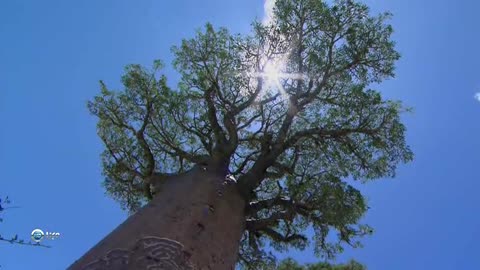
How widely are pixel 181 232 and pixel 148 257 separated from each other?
28.1 inches

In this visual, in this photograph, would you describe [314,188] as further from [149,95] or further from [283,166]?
[149,95]

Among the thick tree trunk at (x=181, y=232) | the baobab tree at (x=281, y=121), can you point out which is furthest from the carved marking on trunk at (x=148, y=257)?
the baobab tree at (x=281, y=121)

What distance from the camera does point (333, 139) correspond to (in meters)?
9.11

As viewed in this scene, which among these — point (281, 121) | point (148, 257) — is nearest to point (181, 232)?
point (148, 257)

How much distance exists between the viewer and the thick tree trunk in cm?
470

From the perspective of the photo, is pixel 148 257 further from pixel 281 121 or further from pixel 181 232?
pixel 281 121

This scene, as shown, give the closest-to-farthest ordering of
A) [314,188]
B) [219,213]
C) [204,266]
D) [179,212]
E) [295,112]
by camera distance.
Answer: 1. [204,266]
2. [179,212]
3. [219,213]
4. [314,188]
5. [295,112]

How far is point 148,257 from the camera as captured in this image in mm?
4648

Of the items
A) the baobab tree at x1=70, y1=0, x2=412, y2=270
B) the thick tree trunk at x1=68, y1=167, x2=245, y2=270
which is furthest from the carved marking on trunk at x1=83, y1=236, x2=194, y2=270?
the baobab tree at x1=70, y1=0, x2=412, y2=270

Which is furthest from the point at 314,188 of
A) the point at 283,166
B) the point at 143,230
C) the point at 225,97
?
the point at 143,230

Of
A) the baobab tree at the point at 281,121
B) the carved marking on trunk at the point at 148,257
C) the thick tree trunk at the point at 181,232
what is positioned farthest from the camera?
the baobab tree at the point at 281,121

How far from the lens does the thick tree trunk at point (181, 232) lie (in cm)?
470

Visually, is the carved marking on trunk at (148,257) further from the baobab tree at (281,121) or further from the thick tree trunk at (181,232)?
the baobab tree at (281,121)

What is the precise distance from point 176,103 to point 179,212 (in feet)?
12.6
